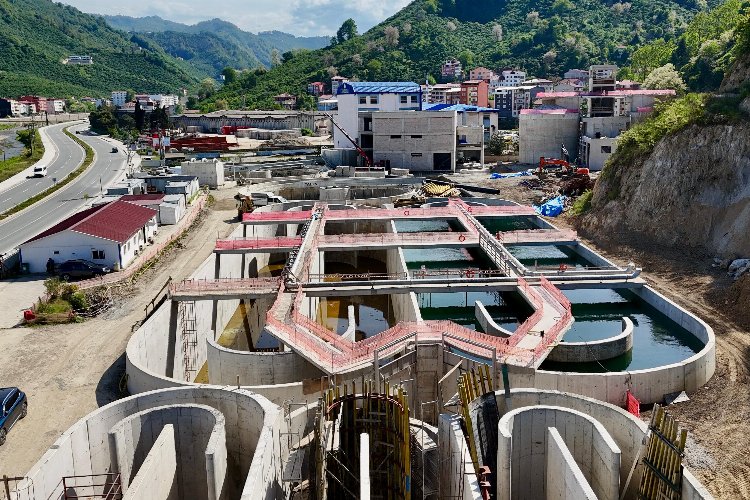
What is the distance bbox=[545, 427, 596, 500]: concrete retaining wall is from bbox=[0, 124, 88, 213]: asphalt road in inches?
1945

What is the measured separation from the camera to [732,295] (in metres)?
28.4

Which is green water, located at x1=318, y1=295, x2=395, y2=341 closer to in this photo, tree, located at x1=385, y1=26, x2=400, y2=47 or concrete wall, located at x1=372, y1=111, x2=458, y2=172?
concrete wall, located at x1=372, y1=111, x2=458, y2=172

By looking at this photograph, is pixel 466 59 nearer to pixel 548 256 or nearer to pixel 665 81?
pixel 665 81

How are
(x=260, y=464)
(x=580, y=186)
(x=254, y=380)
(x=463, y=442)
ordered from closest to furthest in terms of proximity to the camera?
1. (x=260, y=464)
2. (x=463, y=442)
3. (x=254, y=380)
4. (x=580, y=186)

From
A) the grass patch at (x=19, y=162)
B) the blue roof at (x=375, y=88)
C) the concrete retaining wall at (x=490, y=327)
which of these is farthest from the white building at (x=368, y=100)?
the concrete retaining wall at (x=490, y=327)

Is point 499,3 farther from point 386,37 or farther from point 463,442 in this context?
point 463,442

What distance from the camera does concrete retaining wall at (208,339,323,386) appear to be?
21.2 metres

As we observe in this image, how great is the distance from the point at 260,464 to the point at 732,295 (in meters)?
22.7

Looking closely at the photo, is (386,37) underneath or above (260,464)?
above

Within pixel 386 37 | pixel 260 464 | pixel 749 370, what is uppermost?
pixel 386 37

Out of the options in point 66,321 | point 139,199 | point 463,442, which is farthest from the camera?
point 139,199

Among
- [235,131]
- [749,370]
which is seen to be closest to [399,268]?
[749,370]

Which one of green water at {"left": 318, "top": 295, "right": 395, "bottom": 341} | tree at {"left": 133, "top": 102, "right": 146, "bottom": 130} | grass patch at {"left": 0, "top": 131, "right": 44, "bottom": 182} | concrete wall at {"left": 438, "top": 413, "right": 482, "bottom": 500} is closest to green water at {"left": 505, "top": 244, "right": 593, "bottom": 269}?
green water at {"left": 318, "top": 295, "right": 395, "bottom": 341}

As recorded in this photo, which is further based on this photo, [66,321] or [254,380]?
[66,321]
